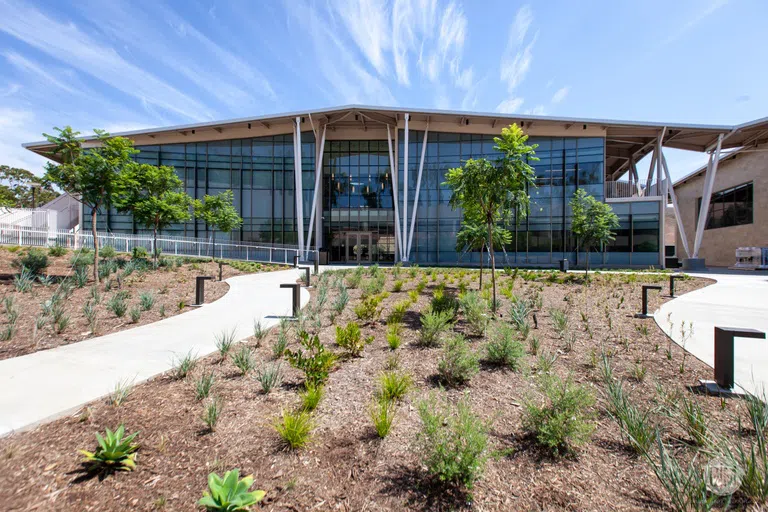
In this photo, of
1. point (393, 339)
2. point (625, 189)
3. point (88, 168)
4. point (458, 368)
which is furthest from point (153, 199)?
point (625, 189)

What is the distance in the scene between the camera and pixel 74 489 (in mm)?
2367

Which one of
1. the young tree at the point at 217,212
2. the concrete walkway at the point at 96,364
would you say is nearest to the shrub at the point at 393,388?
the concrete walkway at the point at 96,364

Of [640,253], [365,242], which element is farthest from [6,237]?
[640,253]

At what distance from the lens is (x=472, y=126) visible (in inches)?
1152

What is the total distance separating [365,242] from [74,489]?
29576 mm

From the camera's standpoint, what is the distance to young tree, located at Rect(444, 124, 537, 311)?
786cm

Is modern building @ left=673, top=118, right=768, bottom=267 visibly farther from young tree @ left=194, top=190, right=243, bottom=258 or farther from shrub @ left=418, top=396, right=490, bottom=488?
young tree @ left=194, top=190, right=243, bottom=258

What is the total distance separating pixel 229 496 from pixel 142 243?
29922mm

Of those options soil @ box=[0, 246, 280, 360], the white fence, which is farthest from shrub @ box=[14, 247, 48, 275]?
the white fence

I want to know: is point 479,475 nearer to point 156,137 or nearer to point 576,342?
point 576,342

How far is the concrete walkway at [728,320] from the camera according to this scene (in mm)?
4691

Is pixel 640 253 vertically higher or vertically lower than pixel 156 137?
lower

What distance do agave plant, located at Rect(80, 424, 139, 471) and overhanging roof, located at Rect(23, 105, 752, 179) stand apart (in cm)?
2710

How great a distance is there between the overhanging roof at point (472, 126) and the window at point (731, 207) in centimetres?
501
